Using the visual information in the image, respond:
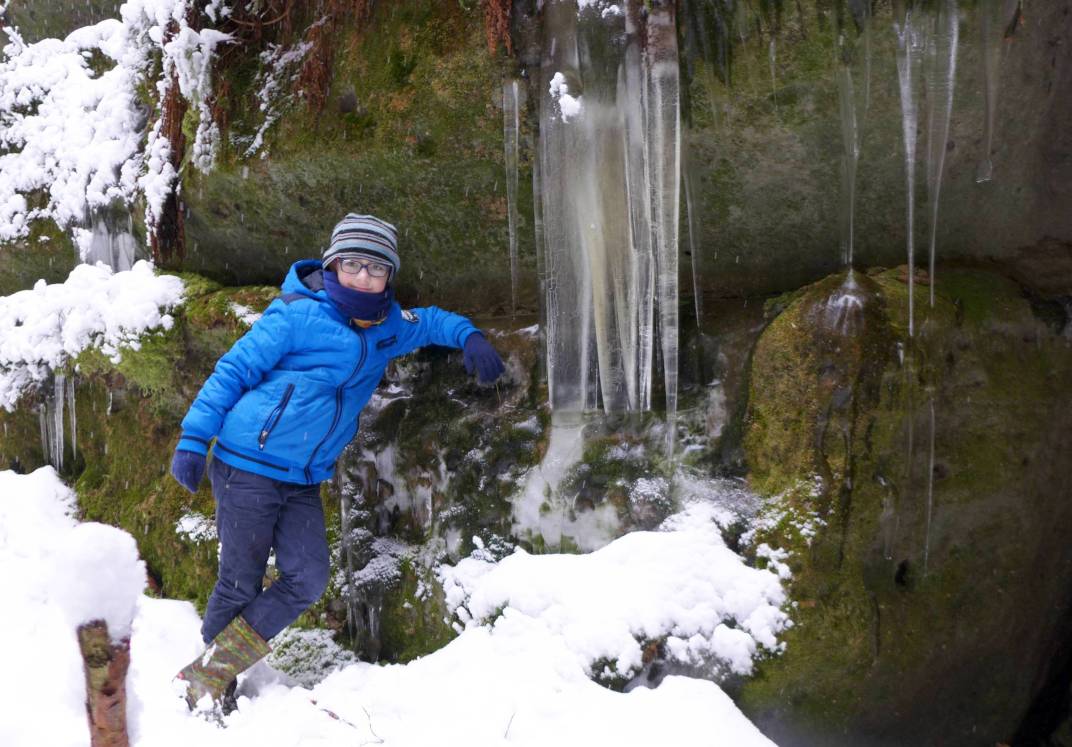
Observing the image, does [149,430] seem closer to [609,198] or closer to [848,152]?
[609,198]

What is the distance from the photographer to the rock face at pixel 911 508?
3.62m

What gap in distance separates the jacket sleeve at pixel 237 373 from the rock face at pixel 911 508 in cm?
232

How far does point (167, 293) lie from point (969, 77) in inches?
193

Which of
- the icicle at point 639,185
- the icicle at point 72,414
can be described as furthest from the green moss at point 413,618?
the icicle at point 72,414

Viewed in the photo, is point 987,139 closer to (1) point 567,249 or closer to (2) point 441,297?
(1) point 567,249

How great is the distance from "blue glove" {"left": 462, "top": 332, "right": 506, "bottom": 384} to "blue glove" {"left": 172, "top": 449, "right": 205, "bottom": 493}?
1.41 meters

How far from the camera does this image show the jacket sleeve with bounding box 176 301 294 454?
3.58 meters

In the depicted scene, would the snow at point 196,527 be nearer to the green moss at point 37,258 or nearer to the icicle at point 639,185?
the green moss at point 37,258

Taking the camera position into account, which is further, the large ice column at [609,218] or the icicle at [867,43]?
the large ice column at [609,218]

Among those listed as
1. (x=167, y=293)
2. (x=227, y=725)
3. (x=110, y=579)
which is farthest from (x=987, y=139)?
(x=167, y=293)

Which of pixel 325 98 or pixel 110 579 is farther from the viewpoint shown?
pixel 325 98

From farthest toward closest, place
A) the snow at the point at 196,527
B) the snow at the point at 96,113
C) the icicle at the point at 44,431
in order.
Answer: the icicle at the point at 44,431
the snow at the point at 96,113
the snow at the point at 196,527

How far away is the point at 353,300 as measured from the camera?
3.83m

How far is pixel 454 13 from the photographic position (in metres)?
4.56
